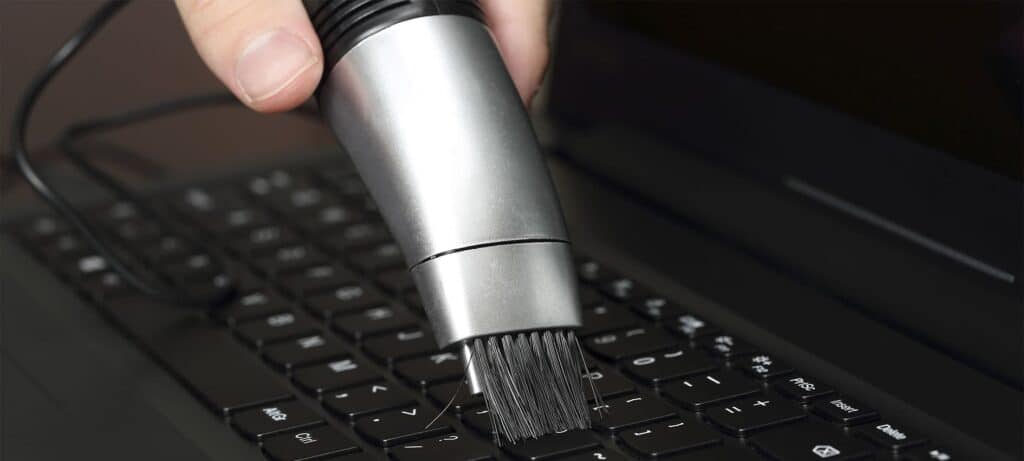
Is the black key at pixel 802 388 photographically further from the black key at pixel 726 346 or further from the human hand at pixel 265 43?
the human hand at pixel 265 43

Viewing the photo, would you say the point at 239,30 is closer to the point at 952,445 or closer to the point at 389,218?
the point at 389,218

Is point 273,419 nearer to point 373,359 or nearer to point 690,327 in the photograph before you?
point 373,359

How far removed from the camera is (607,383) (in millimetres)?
430

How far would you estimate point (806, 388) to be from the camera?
42 centimetres

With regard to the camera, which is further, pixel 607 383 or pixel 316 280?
pixel 316 280

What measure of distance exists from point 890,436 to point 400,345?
174 mm

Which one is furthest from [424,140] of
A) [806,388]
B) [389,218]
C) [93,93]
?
[93,93]

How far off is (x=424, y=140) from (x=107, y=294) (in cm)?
21

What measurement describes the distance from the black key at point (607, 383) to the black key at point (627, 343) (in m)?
0.01

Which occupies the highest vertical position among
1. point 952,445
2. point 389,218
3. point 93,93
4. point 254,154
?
point 93,93

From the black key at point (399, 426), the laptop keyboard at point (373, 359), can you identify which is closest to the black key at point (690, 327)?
the laptop keyboard at point (373, 359)

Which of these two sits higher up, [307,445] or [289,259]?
[289,259]

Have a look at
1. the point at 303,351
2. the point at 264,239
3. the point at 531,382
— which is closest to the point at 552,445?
the point at 531,382

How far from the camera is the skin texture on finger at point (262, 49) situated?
404 mm
